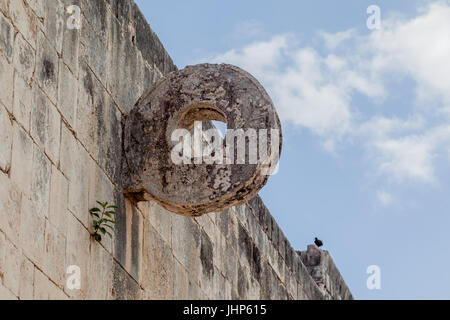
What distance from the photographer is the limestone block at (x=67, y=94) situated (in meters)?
6.78

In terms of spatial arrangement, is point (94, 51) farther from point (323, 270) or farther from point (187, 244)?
point (323, 270)

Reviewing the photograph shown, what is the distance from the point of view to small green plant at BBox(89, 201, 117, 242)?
702 cm

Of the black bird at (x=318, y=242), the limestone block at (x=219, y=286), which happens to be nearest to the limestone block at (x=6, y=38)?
the limestone block at (x=219, y=286)

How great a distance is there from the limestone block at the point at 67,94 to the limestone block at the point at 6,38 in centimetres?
58

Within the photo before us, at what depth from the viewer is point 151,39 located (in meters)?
8.50

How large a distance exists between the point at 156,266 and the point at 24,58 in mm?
2159

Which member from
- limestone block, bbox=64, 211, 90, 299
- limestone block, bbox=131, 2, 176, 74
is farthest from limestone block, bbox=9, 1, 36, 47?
limestone block, bbox=131, 2, 176, 74
